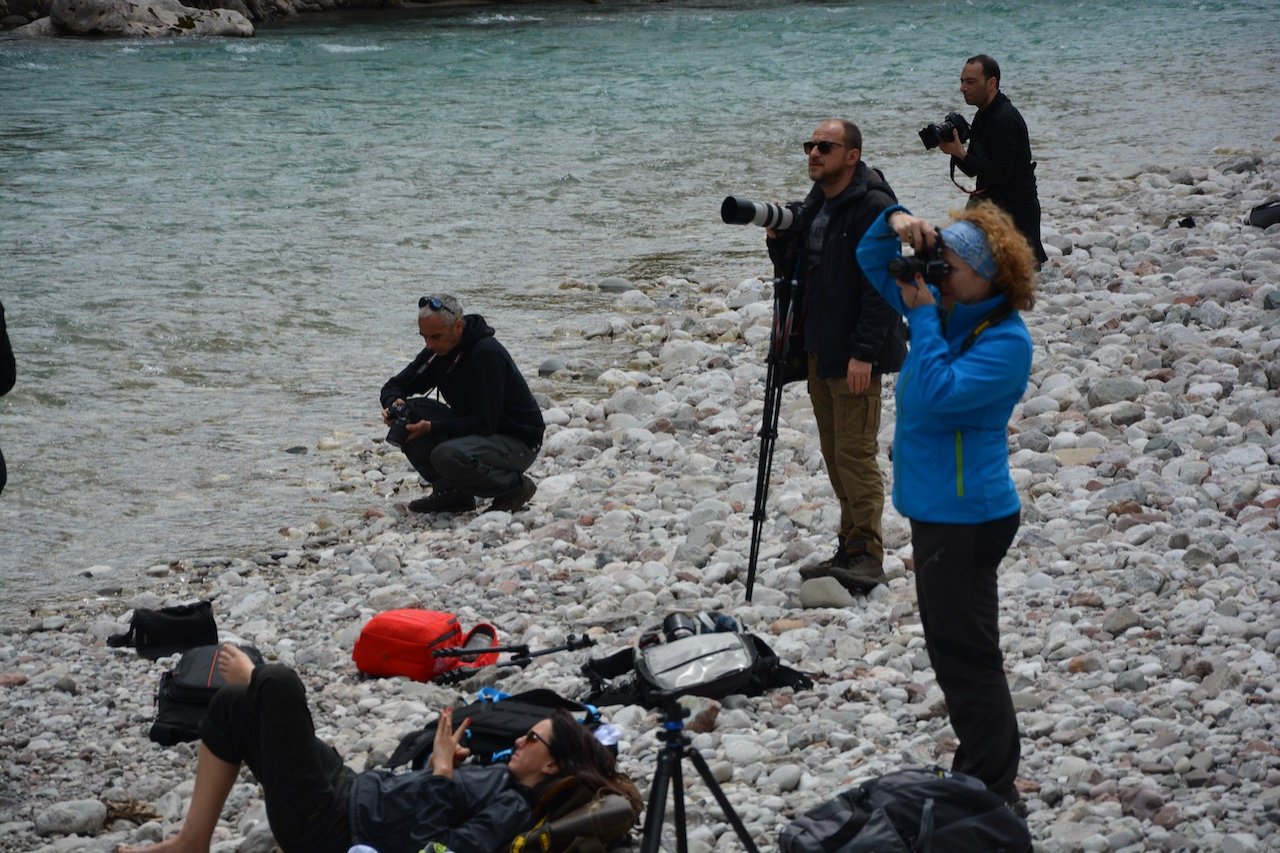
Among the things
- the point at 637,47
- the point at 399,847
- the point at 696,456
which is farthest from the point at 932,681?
the point at 637,47

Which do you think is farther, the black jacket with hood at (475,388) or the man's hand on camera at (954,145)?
the man's hand on camera at (954,145)

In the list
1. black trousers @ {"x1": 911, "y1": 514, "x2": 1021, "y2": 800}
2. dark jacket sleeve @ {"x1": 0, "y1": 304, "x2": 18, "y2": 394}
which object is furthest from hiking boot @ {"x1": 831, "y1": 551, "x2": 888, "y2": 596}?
dark jacket sleeve @ {"x1": 0, "y1": 304, "x2": 18, "y2": 394}

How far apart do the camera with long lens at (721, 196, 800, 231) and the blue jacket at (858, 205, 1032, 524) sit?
1.34 metres

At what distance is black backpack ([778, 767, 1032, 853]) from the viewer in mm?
3531

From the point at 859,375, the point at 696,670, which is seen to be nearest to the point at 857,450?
the point at 859,375

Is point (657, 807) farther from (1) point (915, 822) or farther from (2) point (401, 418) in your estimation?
(2) point (401, 418)

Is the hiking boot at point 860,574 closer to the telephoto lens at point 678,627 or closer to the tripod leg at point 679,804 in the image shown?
the telephoto lens at point 678,627

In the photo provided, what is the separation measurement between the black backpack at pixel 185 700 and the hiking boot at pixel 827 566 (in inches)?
85.7

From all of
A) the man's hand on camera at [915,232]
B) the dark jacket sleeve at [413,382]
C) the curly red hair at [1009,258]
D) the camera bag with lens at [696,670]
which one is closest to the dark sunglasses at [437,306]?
the dark jacket sleeve at [413,382]

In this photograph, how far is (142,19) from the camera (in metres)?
32.8

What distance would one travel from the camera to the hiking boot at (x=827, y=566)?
5.76 m

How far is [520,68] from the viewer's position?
92.5 feet

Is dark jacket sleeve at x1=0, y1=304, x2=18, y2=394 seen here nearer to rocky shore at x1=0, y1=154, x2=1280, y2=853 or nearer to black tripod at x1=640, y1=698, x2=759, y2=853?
rocky shore at x1=0, y1=154, x2=1280, y2=853

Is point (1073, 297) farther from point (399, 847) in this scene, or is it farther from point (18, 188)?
point (18, 188)
